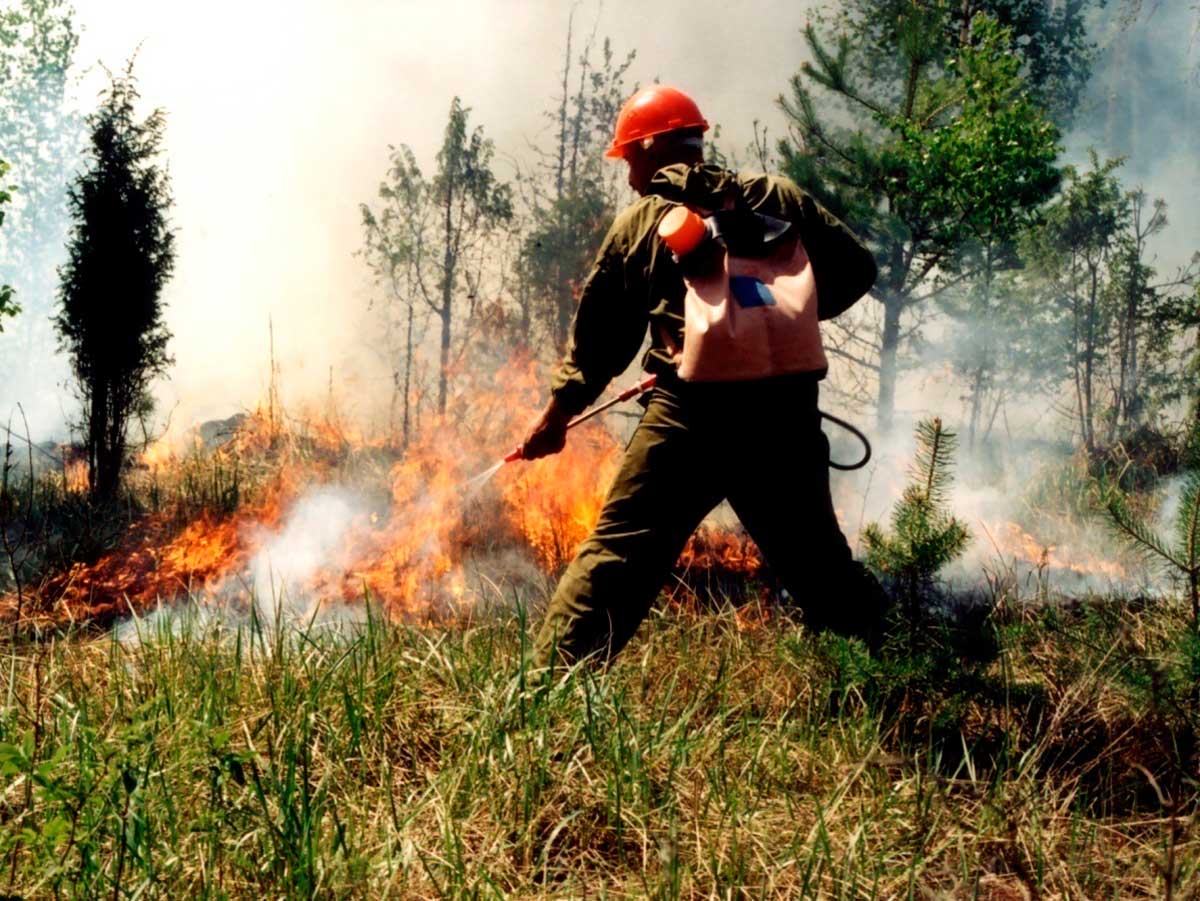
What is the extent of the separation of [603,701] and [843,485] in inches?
238

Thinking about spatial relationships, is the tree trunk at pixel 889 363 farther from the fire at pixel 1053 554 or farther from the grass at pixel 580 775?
the grass at pixel 580 775

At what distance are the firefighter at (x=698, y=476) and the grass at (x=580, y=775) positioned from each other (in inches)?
6.9

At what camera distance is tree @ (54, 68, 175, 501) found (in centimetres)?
804

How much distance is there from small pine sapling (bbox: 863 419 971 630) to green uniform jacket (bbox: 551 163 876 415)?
601 millimetres

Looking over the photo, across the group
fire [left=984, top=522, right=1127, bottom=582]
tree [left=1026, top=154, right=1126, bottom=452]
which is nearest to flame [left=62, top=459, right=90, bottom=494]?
fire [left=984, top=522, right=1127, bottom=582]

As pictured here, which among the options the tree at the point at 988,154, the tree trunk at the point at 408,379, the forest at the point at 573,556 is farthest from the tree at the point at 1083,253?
the tree trunk at the point at 408,379

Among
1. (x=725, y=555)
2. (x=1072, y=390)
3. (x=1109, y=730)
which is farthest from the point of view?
(x=1072, y=390)

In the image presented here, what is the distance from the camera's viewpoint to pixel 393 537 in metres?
6.10

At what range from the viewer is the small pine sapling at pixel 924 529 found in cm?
270

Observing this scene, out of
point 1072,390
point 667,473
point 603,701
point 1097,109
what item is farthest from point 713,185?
point 1097,109

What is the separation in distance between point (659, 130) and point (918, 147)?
17.2 feet

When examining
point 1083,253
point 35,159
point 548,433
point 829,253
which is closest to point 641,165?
point 829,253

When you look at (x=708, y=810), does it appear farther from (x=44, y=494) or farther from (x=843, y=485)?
(x=44, y=494)

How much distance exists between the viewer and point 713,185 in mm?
2824
